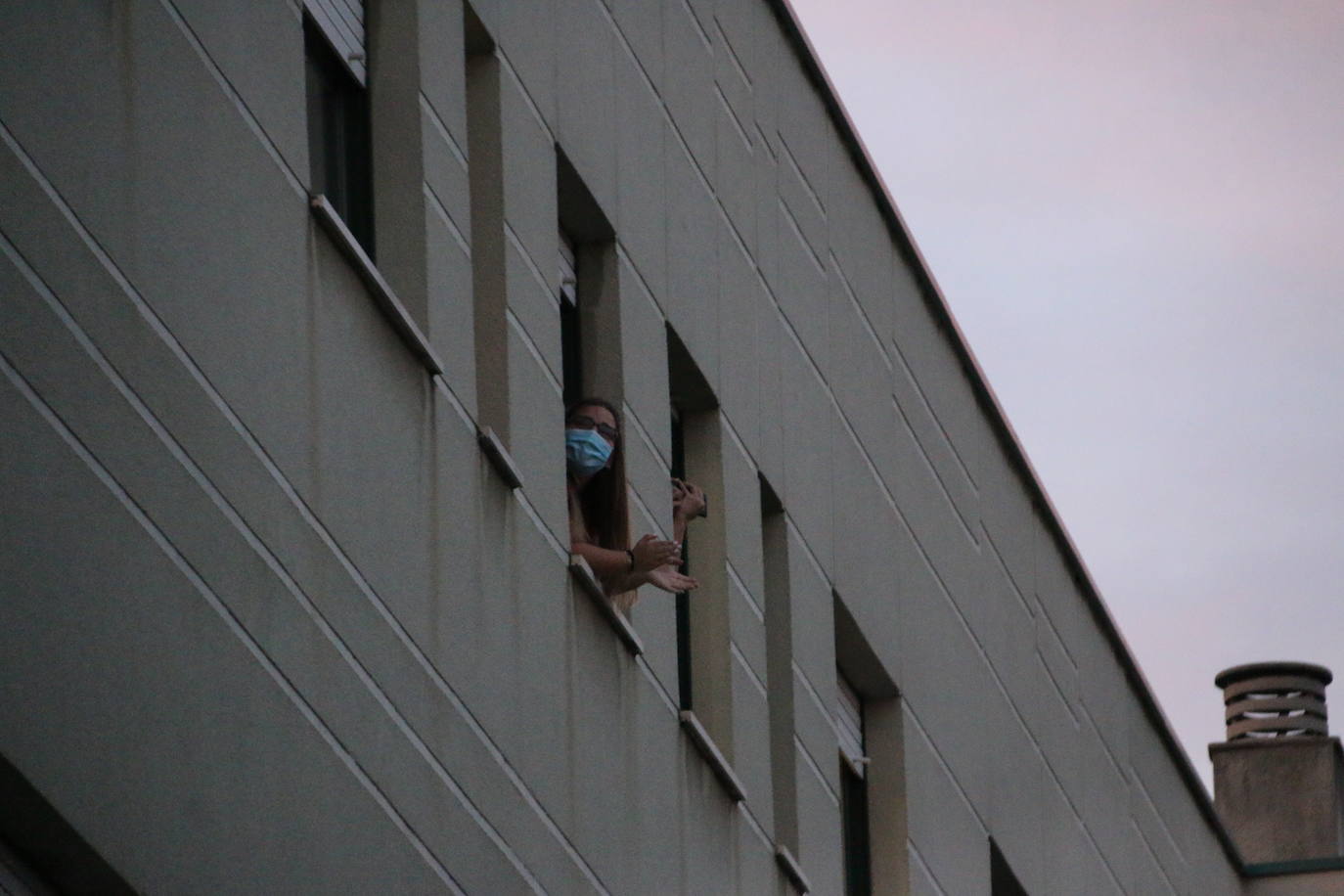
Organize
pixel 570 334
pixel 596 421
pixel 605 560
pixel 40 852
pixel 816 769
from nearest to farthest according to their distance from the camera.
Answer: pixel 40 852 < pixel 605 560 < pixel 596 421 < pixel 570 334 < pixel 816 769

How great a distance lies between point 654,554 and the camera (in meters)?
15.0

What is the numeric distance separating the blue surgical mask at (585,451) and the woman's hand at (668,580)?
0.72 metres

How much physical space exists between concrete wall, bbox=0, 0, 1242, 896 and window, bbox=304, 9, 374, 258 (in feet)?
0.47

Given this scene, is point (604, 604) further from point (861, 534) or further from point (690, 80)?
point (861, 534)

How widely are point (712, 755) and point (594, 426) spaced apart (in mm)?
2387

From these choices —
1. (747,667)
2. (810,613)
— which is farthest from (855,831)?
(747,667)

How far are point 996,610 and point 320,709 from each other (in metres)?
12.9

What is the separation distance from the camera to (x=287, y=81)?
12.7m

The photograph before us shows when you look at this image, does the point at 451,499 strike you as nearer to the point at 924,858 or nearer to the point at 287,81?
the point at 287,81

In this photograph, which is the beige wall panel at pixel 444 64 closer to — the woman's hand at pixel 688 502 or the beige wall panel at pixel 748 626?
the woman's hand at pixel 688 502

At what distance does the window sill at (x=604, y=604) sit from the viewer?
15.2 m

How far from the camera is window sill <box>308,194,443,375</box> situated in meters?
12.7

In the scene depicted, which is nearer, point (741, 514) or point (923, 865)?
point (741, 514)

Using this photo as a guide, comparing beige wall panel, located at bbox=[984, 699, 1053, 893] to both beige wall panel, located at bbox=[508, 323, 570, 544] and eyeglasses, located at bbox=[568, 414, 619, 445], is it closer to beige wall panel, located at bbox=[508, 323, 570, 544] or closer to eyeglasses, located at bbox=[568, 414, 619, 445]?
eyeglasses, located at bbox=[568, 414, 619, 445]
